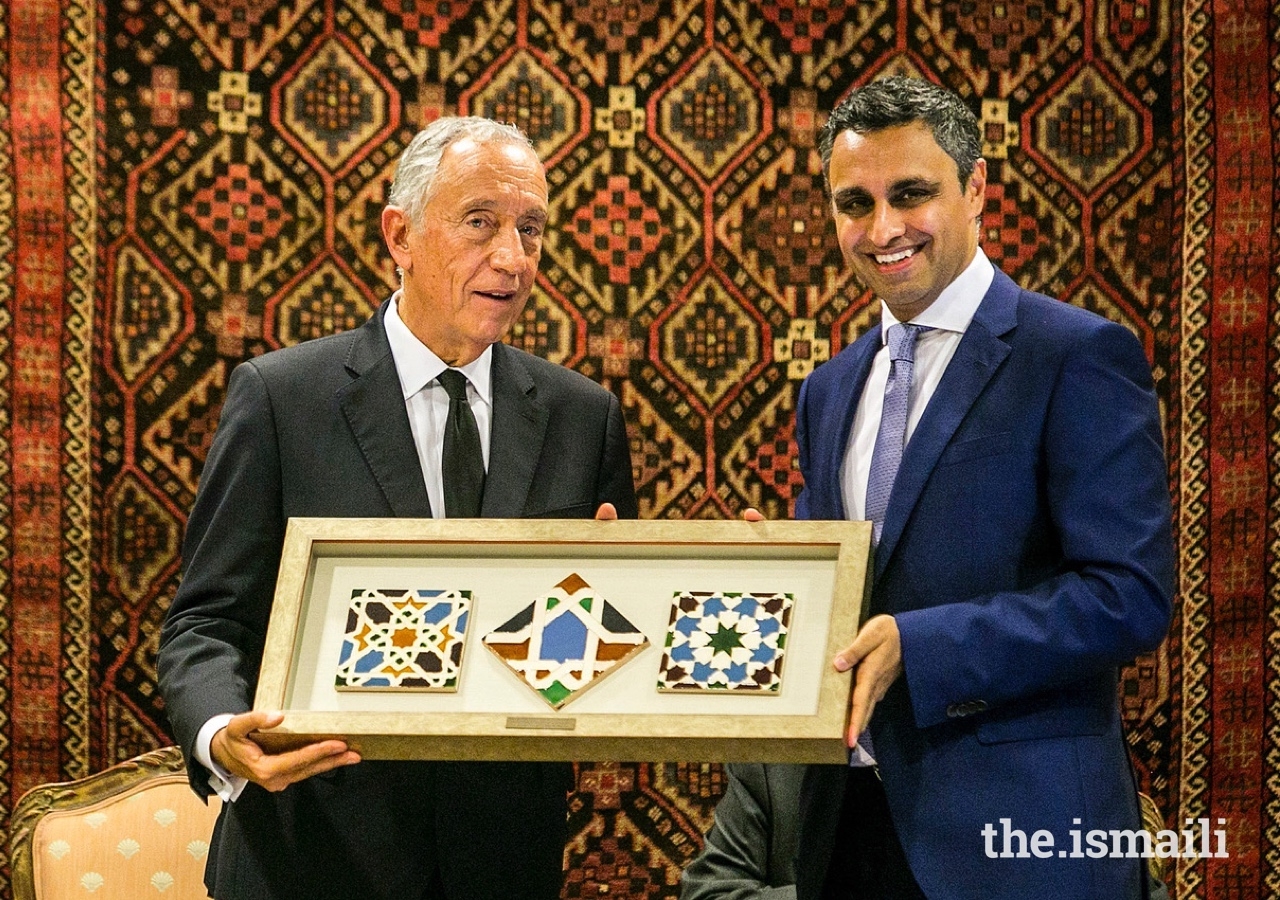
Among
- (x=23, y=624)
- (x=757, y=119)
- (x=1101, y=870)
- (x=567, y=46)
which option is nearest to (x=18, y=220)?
(x=23, y=624)

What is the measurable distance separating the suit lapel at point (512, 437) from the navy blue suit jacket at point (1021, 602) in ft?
2.20

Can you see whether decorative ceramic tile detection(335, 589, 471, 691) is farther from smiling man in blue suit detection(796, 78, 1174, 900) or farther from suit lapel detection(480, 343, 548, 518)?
smiling man in blue suit detection(796, 78, 1174, 900)

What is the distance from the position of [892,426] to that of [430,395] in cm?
86

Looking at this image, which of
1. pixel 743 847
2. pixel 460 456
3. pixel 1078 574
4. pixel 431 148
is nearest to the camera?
pixel 1078 574

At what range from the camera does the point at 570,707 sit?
7.07ft

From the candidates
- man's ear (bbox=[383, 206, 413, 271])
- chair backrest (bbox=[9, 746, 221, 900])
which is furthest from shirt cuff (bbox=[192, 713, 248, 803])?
chair backrest (bbox=[9, 746, 221, 900])

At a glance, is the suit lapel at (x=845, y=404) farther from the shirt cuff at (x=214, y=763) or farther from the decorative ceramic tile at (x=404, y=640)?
the shirt cuff at (x=214, y=763)

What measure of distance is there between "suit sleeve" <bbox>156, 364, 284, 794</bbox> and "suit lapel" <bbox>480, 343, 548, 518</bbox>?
1.27 ft

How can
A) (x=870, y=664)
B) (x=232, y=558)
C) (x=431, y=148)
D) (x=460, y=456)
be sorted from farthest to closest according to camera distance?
(x=431, y=148) → (x=460, y=456) → (x=232, y=558) → (x=870, y=664)

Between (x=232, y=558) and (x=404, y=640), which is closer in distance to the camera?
(x=404, y=640)

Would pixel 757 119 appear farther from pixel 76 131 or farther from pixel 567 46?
pixel 76 131

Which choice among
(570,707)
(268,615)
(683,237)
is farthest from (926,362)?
(683,237)

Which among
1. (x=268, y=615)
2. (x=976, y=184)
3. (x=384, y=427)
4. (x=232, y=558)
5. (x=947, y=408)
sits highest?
(x=976, y=184)

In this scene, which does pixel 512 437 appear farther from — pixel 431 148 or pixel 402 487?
pixel 431 148
